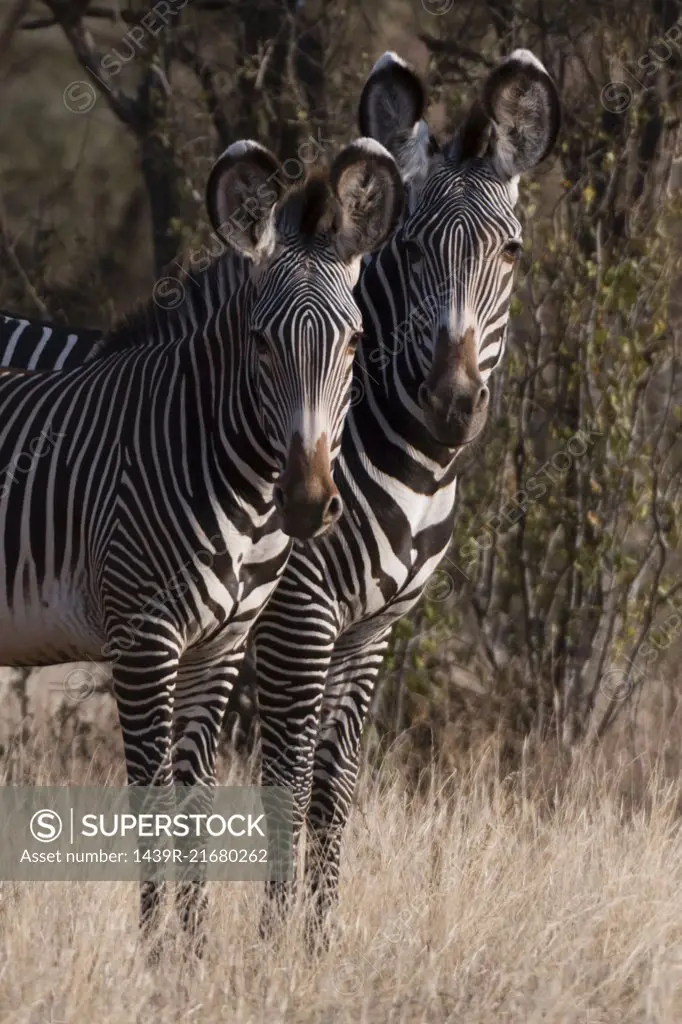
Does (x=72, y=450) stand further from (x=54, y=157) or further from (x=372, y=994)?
(x=54, y=157)

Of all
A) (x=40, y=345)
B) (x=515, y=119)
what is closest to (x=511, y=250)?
(x=515, y=119)

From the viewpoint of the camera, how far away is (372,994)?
14.6 feet

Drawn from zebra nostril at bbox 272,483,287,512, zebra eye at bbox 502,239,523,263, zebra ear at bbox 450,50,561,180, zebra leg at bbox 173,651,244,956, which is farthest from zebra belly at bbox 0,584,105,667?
zebra ear at bbox 450,50,561,180

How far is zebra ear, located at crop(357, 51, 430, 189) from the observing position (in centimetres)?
559

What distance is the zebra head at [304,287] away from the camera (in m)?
4.39

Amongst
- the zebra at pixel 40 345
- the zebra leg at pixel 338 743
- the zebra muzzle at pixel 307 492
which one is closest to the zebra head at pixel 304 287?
the zebra muzzle at pixel 307 492

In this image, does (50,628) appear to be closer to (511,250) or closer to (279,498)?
(279,498)

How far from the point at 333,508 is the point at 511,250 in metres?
1.42

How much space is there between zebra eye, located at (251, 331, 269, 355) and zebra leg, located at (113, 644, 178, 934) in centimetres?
91

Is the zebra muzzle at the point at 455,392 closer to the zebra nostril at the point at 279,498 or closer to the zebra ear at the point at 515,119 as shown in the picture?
the zebra ear at the point at 515,119

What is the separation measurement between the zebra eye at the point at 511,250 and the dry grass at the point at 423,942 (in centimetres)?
208

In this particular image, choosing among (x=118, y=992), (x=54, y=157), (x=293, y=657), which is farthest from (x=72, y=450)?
(x=54, y=157)

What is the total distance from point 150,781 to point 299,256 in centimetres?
162

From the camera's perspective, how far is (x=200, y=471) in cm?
483
